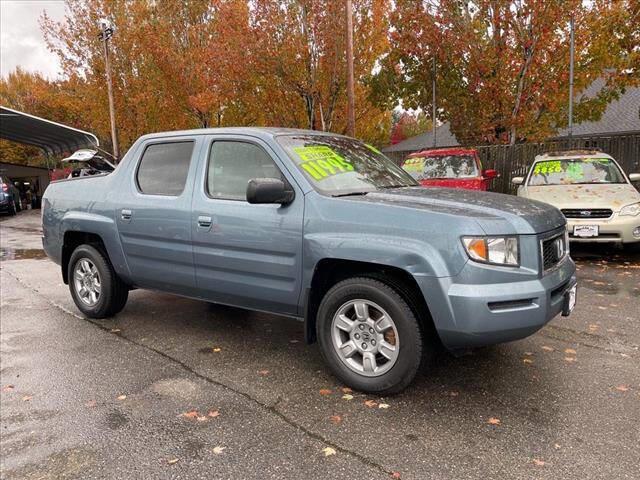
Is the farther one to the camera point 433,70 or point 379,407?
point 433,70

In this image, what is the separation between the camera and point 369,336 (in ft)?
11.3

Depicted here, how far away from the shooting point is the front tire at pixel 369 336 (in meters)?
3.24

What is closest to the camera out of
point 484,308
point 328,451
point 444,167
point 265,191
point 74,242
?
point 328,451

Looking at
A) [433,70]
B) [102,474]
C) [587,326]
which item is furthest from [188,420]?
[433,70]

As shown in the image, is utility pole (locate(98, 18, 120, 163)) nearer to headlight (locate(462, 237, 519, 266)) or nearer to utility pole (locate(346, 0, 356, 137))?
utility pole (locate(346, 0, 356, 137))

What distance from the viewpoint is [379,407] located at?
3.31 metres

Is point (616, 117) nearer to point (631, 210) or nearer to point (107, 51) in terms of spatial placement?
point (631, 210)

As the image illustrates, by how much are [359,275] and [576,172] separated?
7.08 m

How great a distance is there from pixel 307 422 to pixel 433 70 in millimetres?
16307

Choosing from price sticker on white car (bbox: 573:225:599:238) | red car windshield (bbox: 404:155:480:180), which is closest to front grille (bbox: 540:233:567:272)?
price sticker on white car (bbox: 573:225:599:238)

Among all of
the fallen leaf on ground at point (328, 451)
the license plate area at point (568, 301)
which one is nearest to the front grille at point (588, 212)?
the license plate area at point (568, 301)

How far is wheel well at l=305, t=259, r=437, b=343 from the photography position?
3328 millimetres

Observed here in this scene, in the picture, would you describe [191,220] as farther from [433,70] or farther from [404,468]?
[433,70]

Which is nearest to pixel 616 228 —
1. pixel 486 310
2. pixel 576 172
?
pixel 576 172
